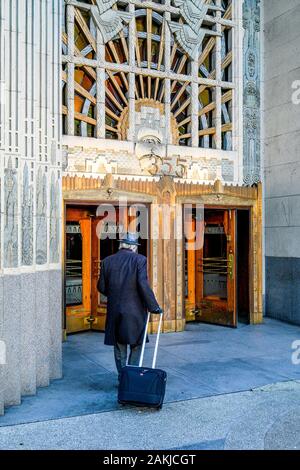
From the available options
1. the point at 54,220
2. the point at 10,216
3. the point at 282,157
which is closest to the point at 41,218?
the point at 54,220

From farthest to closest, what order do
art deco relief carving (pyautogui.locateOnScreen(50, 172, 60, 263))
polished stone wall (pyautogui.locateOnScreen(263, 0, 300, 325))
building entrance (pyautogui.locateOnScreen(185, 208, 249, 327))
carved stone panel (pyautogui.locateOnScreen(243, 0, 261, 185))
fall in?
carved stone panel (pyautogui.locateOnScreen(243, 0, 261, 185)) → polished stone wall (pyautogui.locateOnScreen(263, 0, 300, 325)) → building entrance (pyautogui.locateOnScreen(185, 208, 249, 327)) → art deco relief carving (pyautogui.locateOnScreen(50, 172, 60, 263))

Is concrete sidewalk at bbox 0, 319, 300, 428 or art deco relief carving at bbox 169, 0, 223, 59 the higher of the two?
art deco relief carving at bbox 169, 0, 223, 59

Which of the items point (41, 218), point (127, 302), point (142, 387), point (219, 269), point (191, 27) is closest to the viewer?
point (142, 387)

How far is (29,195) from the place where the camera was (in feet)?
18.4

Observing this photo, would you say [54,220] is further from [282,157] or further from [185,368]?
[282,157]

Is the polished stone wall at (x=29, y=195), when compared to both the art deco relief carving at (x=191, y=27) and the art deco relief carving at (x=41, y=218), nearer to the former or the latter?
the art deco relief carving at (x=41, y=218)

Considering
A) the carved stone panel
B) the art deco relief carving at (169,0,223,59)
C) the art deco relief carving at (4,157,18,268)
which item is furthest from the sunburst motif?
the art deco relief carving at (4,157,18,268)

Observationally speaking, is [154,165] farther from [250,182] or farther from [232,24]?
[232,24]

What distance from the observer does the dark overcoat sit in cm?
543

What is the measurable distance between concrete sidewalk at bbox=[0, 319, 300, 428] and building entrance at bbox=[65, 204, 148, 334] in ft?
1.38

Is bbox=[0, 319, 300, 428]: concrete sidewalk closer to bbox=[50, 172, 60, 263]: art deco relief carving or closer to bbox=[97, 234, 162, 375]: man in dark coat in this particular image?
bbox=[97, 234, 162, 375]: man in dark coat

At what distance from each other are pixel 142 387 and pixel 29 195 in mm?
2403

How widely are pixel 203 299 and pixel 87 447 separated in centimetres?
642

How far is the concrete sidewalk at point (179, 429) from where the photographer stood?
411cm
